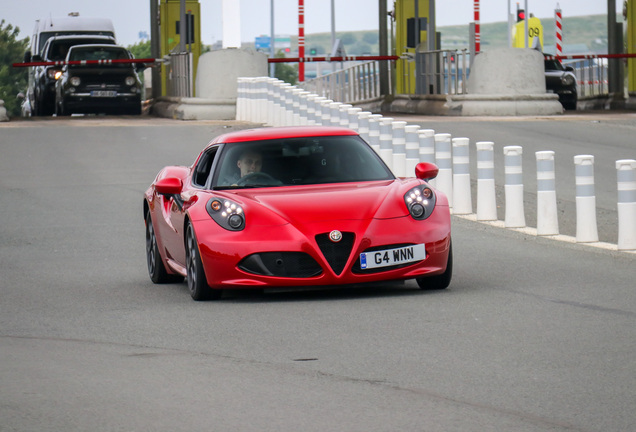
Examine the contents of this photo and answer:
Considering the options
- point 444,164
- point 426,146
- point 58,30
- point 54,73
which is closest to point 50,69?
point 54,73

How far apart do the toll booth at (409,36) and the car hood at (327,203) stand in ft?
101

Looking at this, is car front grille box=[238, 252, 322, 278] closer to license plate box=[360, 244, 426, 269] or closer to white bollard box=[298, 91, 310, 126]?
license plate box=[360, 244, 426, 269]

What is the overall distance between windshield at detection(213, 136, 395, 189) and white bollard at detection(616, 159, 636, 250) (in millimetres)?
3256

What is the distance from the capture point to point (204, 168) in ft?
37.3

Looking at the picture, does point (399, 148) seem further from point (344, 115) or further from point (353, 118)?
point (344, 115)

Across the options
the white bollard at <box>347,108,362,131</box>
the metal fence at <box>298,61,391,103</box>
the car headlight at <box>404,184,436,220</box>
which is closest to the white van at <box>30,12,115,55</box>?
the metal fence at <box>298,61,391,103</box>

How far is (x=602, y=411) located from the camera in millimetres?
6137

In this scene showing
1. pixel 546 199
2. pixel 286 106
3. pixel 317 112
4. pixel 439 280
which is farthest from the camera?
pixel 286 106

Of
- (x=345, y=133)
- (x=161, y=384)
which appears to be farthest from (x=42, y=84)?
(x=161, y=384)

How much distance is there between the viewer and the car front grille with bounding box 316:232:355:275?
32.3ft

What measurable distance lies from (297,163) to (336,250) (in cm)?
131

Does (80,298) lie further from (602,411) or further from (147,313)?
(602,411)

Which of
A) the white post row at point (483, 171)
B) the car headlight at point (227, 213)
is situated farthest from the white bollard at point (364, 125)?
the car headlight at point (227, 213)

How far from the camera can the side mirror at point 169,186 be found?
10.9 metres
